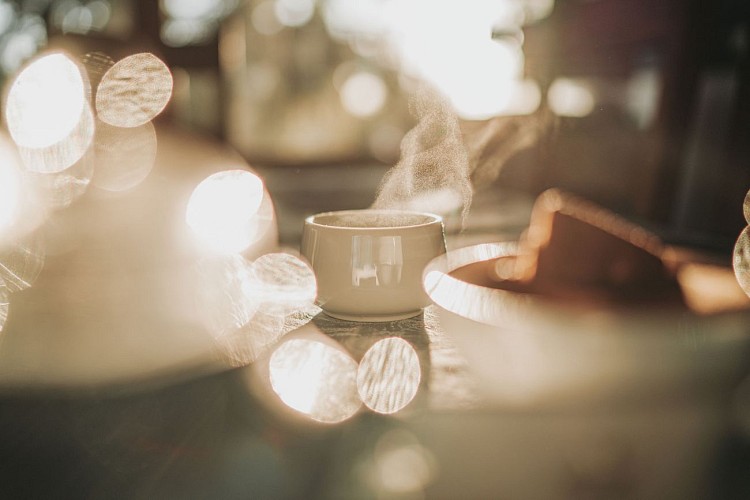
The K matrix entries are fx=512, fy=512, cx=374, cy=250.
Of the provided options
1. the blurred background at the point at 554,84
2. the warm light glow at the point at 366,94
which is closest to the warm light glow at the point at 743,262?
the blurred background at the point at 554,84

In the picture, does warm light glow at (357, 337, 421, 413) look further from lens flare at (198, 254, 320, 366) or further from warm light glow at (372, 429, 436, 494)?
lens flare at (198, 254, 320, 366)

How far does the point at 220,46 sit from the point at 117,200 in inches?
44.8

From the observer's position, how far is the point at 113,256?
1296mm

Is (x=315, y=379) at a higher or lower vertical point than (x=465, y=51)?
lower

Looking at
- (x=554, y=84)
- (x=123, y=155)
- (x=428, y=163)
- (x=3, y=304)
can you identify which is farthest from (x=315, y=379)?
(x=554, y=84)

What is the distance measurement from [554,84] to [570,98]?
0.38 m

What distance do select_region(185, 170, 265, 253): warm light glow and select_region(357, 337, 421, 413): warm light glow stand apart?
1.13 meters

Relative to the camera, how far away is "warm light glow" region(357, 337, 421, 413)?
576 millimetres

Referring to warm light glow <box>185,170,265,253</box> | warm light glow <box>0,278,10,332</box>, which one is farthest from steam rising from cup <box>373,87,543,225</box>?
warm light glow <box>185,170,265,253</box>

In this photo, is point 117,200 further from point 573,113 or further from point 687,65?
point 573,113

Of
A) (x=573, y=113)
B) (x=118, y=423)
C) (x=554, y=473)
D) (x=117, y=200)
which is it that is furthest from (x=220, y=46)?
(x=573, y=113)

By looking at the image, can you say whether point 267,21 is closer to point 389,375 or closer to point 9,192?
point 9,192

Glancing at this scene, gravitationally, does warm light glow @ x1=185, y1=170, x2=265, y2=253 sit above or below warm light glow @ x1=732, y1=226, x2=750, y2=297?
below

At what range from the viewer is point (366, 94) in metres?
11.6
